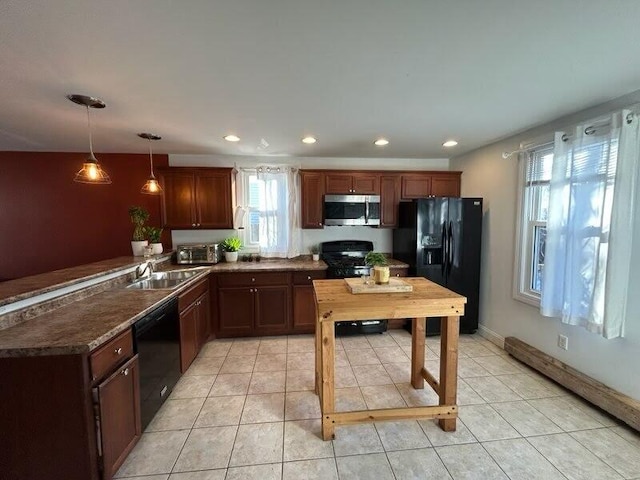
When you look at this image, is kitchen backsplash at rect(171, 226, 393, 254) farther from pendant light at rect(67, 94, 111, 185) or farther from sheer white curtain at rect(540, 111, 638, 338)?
sheer white curtain at rect(540, 111, 638, 338)

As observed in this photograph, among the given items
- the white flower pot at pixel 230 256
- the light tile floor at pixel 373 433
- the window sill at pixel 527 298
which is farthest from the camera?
the white flower pot at pixel 230 256

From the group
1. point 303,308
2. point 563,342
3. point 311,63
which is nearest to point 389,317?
point 311,63

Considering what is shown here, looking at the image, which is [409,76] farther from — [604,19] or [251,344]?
[251,344]

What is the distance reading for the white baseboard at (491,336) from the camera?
10.9 ft

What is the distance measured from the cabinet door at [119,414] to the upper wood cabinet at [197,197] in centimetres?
229

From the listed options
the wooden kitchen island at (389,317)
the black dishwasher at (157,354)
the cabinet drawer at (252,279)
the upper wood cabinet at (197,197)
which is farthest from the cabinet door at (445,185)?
the black dishwasher at (157,354)

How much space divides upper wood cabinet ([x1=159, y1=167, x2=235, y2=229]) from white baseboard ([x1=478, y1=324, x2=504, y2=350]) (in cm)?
370

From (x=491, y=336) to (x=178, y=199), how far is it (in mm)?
4487

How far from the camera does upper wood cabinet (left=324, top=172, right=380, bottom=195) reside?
3.94 meters

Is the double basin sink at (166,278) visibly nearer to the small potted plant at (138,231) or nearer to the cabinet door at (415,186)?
the small potted plant at (138,231)

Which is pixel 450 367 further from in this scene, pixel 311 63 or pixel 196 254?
pixel 196 254

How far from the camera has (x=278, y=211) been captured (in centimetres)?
404

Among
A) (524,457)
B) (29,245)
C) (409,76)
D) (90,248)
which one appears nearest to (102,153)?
(90,248)

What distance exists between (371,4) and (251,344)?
11.3ft
